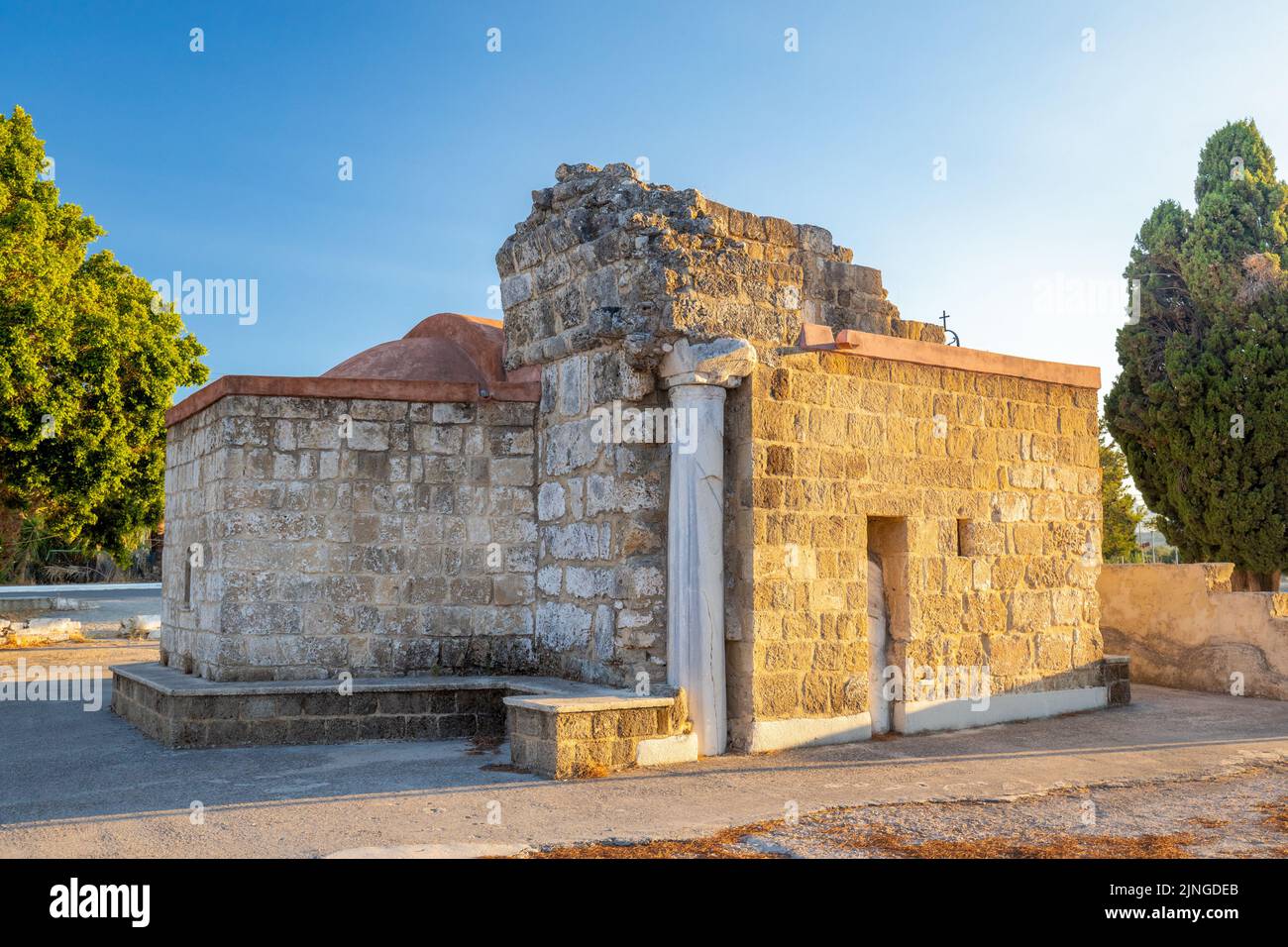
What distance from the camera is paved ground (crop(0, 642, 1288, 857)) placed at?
504 centimetres

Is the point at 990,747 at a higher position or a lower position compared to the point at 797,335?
lower

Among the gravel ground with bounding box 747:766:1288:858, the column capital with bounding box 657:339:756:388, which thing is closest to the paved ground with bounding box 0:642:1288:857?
the gravel ground with bounding box 747:766:1288:858

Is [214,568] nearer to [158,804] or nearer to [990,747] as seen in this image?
[158,804]

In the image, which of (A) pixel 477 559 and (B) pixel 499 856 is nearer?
(B) pixel 499 856

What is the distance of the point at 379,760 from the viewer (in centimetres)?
684

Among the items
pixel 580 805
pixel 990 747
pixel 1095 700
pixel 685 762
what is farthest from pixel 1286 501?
pixel 580 805

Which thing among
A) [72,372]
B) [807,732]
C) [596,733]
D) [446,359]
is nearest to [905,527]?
[807,732]

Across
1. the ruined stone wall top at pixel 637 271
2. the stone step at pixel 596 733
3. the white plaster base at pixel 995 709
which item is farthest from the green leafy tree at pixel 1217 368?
the stone step at pixel 596 733

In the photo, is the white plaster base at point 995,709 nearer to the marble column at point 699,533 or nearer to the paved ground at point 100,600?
the marble column at point 699,533

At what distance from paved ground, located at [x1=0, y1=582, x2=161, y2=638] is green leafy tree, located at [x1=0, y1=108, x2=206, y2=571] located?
1.31 meters

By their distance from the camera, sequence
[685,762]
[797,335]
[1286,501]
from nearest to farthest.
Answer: [685,762], [797,335], [1286,501]

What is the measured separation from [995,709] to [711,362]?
403 cm

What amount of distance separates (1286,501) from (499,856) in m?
17.1

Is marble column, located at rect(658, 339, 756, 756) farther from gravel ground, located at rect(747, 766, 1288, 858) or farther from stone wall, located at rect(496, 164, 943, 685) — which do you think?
gravel ground, located at rect(747, 766, 1288, 858)
